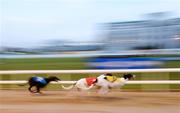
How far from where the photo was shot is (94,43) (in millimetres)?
11164

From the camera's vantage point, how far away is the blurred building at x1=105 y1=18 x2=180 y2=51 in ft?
34.4

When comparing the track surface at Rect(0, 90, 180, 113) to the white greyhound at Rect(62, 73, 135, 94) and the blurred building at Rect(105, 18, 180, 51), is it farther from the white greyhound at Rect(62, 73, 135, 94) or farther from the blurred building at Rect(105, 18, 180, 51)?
the blurred building at Rect(105, 18, 180, 51)

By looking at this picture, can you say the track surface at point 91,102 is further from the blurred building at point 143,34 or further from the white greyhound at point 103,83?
the blurred building at point 143,34

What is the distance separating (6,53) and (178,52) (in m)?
4.57

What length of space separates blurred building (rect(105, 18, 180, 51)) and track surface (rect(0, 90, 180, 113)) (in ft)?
6.10

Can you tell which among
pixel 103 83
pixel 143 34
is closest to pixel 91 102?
pixel 103 83

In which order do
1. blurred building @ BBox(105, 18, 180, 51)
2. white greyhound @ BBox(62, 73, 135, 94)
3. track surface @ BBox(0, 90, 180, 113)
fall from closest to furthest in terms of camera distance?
track surface @ BBox(0, 90, 180, 113), white greyhound @ BBox(62, 73, 135, 94), blurred building @ BBox(105, 18, 180, 51)

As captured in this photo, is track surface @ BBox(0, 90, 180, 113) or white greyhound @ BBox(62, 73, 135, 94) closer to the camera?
track surface @ BBox(0, 90, 180, 113)

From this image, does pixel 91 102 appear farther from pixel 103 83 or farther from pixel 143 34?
pixel 143 34

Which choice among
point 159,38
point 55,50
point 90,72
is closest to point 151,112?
point 90,72

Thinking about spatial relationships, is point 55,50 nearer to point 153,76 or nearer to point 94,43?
point 94,43

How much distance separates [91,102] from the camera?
25.4 feet

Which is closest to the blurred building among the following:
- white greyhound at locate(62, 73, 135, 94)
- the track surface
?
the track surface

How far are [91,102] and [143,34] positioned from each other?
3.67 meters
